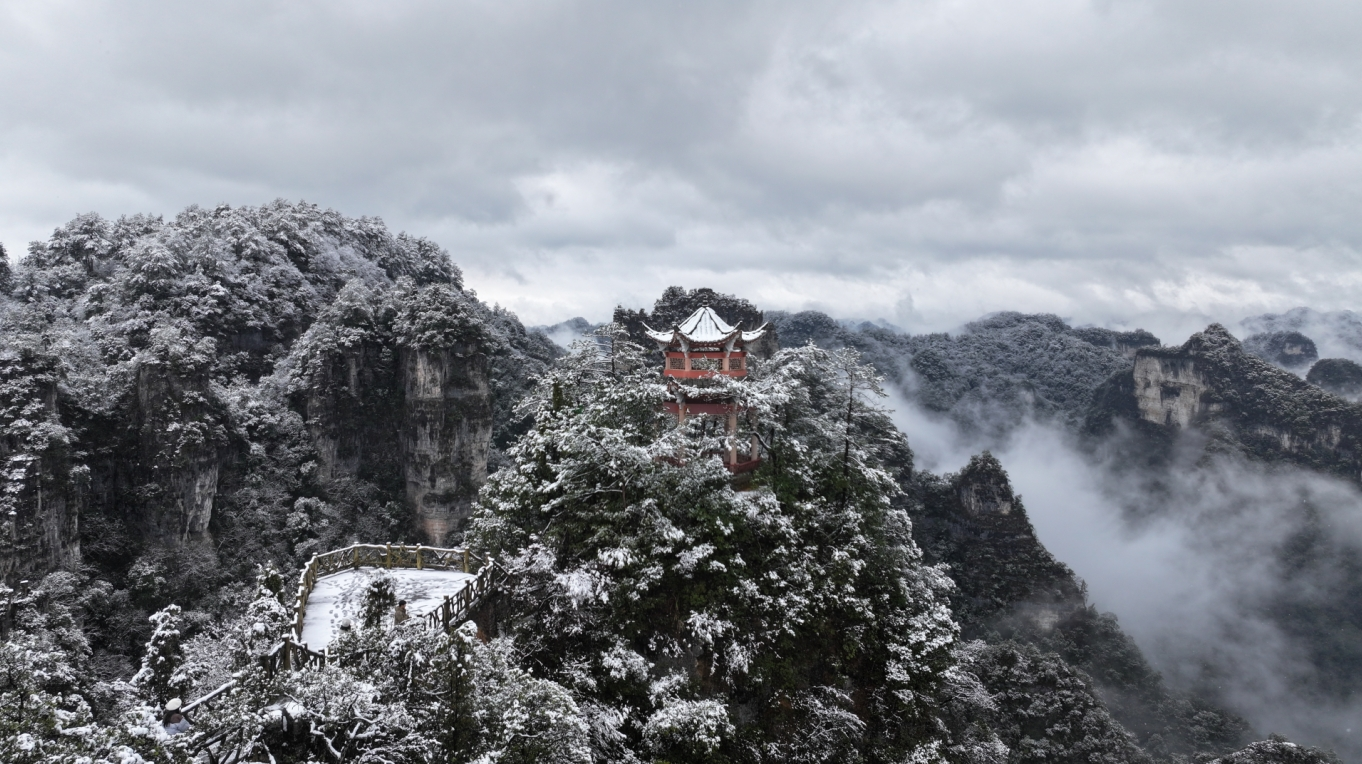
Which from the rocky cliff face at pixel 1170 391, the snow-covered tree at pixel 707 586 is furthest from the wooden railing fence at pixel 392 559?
the rocky cliff face at pixel 1170 391

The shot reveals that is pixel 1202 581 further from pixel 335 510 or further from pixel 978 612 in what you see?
pixel 335 510

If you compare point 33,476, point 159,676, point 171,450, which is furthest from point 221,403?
point 159,676

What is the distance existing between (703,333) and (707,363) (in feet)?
2.95

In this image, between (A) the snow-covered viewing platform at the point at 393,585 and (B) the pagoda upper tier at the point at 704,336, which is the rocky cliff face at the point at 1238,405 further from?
(A) the snow-covered viewing platform at the point at 393,585

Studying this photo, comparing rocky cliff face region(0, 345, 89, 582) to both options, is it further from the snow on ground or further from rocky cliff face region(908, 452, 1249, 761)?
rocky cliff face region(908, 452, 1249, 761)

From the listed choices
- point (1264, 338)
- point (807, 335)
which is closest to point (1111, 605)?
point (807, 335)

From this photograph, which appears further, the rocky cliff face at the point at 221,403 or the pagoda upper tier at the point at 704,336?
the rocky cliff face at the point at 221,403

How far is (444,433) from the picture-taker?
1641 inches

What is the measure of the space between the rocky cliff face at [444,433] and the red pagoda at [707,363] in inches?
968

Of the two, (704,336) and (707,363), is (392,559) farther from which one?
(704,336)

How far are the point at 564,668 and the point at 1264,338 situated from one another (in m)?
164

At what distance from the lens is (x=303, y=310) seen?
4844cm

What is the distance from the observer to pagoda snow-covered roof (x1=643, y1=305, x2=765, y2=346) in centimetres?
1975

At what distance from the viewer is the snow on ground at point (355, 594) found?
13.7 m
